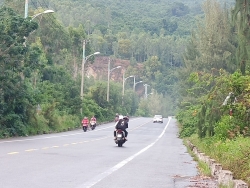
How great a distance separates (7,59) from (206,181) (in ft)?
69.3

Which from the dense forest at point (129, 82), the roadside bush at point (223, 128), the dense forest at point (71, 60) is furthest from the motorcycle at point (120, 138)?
the dense forest at point (71, 60)

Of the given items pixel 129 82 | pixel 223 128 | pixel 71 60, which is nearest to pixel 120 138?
pixel 223 128

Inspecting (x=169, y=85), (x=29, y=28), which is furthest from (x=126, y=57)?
(x=29, y=28)

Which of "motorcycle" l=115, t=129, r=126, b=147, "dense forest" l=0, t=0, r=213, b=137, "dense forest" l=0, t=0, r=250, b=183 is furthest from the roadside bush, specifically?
"dense forest" l=0, t=0, r=213, b=137

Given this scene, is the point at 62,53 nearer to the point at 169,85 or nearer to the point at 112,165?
the point at 112,165

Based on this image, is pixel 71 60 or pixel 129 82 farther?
pixel 129 82

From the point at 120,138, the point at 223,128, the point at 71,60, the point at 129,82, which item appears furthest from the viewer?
the point at 129,82

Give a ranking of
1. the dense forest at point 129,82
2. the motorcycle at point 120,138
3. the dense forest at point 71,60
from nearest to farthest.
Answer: the dense forest at point 129,82
the motorcycle at point 120,138
the dense forest at point 71,60

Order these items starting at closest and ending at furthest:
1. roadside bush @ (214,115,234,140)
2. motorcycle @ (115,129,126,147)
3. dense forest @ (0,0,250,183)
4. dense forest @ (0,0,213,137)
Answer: dense forest @ (0,0,250,183)
roadside bush @ (214,115,234,140)
motorcycle @ (115,129,126,147)
dense forest @ (0,0,213,137)

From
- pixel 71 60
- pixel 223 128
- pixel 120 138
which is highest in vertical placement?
pixel 71 60

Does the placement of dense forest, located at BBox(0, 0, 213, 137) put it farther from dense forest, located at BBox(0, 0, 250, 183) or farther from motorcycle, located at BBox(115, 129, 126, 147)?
motorcycle, located at BBox(115, 129, 126, 147)

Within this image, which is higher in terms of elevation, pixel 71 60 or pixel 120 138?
pixel 71 60

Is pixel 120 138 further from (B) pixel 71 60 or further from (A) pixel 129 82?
(A) pixel 129 82

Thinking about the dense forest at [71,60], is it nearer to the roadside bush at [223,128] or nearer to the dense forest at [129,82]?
the dense forest at [129,82]
